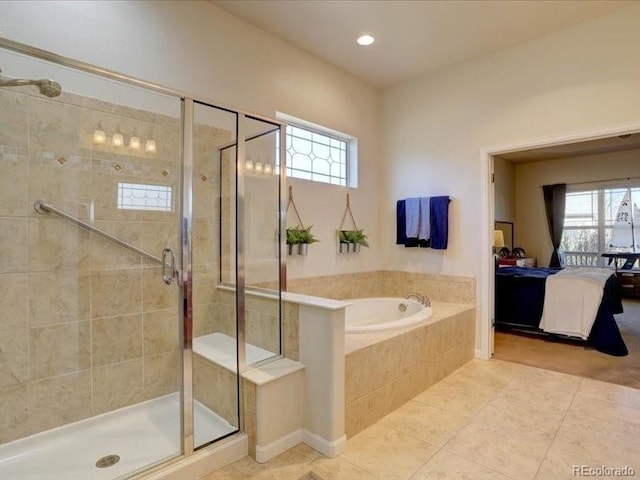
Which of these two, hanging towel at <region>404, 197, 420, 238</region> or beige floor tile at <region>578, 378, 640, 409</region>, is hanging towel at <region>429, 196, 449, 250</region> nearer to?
hanging towel at <region>404, 197, 420, 238</region>

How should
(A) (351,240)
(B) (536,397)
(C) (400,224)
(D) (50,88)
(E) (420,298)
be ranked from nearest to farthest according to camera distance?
1. (D) (50,88)
2. (B) (536,397)
3. (E) (420,298)
4. (A) (351,240)
5. (C) (400,224)

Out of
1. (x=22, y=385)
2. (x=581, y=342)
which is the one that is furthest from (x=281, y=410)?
(x=581, y=342)

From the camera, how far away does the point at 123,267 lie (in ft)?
7.58

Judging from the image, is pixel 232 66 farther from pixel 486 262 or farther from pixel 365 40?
pixel 486 262

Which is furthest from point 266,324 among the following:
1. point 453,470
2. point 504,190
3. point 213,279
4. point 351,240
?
point 504,190

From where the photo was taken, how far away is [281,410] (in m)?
2.00

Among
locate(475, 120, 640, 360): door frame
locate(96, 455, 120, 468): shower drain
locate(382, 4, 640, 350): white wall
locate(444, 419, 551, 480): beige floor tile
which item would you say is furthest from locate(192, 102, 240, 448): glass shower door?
locate(475, 120, 640, 360): door frame

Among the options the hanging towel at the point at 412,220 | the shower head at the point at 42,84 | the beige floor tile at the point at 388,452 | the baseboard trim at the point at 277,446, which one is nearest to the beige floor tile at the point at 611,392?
the beige floor tile at the point at 388,452

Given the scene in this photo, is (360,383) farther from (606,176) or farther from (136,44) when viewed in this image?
(606,176)

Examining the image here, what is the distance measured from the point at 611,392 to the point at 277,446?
2547 millimetres

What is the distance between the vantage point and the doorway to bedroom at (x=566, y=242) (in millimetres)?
3773

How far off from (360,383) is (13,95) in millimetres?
2514

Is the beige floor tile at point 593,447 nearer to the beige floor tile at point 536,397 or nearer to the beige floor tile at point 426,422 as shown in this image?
the beige floor tile at point 536,397

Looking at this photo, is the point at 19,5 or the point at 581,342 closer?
the point at 19,5
